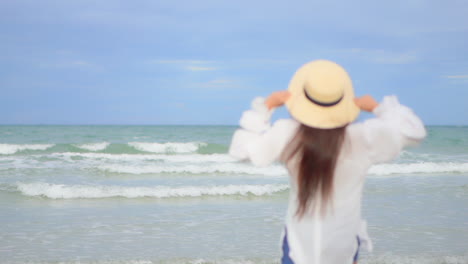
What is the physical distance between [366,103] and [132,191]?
8854 mm

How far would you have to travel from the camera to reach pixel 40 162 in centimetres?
1634

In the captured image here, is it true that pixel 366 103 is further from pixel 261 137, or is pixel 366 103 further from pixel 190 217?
pixel 190 217

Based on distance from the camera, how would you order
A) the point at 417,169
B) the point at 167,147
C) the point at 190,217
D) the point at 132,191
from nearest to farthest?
the point at 190,217
the point at 132,191
the point at 417,169
the point at 167,147

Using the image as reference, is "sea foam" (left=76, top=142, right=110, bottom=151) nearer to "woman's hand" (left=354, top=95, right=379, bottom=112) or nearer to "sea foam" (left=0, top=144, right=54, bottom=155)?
"sea foam" (left=0, top=144, right=54, bottom=155)

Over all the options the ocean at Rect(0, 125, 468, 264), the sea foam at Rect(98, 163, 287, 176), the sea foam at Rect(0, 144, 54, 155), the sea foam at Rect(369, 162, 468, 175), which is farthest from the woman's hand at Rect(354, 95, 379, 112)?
the sea foam at Rect(0, 144, 54, 155)

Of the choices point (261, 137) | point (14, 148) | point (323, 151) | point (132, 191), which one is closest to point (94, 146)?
point (14, 148)

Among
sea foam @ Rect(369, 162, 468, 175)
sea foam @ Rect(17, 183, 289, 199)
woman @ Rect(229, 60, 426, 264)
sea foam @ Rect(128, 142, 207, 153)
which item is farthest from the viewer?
sea foam @ Rect(128, 142, 207, 153)

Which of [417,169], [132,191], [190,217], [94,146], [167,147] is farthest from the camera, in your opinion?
[167,147]

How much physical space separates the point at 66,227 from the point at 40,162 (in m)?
10.2

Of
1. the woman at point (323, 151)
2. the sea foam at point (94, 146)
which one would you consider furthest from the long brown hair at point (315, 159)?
the sea foam at point (94, 146)

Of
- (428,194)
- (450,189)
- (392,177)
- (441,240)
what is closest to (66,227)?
(441,240)

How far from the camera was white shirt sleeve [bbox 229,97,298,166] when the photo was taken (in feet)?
5.93

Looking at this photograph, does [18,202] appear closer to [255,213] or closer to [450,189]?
[255,213]

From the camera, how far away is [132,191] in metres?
10.2
